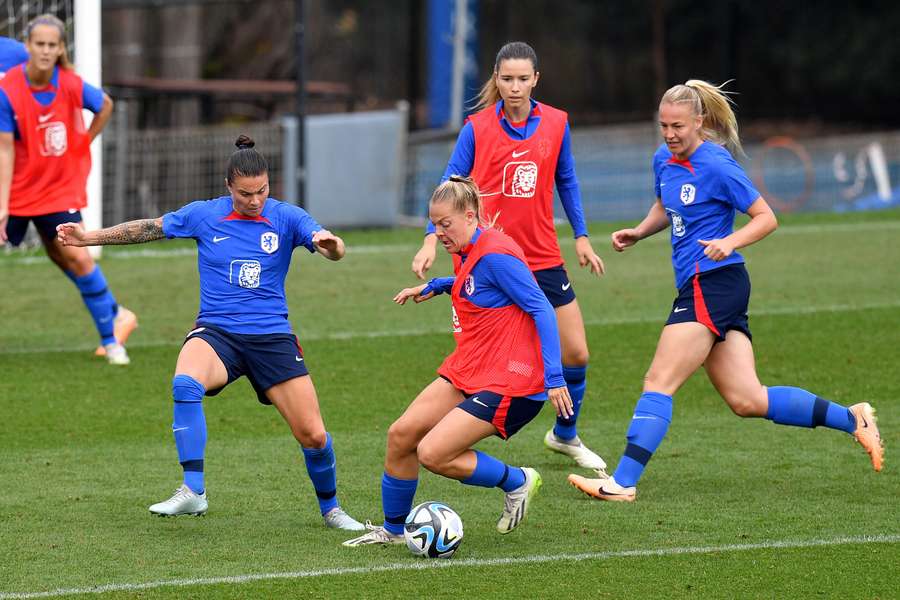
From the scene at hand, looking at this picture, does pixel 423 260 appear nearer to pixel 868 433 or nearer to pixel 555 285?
pixel 555 285

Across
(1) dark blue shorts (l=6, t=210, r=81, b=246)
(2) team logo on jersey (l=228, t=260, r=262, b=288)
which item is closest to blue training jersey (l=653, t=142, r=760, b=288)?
(2) team logo on jersey (l=228, t=260, r=262, b=288)

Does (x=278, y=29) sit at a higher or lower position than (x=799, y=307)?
higher

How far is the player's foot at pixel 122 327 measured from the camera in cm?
1044

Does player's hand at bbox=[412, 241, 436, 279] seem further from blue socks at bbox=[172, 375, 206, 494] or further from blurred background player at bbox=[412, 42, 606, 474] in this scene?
blue socks at bbox=[172, 375, 206, 494]

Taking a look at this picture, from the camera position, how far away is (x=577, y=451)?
7727mm

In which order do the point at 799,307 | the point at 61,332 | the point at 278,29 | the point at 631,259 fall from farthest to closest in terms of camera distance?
the point at 278,29
the point at 631,259
the point at 799,307
the point at 61,332

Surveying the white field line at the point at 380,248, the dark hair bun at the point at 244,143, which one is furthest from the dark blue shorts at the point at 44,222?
the white field line at the point at 380,248

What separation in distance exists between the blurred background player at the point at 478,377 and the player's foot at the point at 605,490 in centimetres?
44

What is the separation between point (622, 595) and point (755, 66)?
3198cm

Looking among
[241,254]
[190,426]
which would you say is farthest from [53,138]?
[190,426]

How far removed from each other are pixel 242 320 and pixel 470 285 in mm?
1094

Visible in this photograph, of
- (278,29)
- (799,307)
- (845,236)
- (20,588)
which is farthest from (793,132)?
(20,588)

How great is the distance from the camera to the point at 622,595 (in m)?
5.52

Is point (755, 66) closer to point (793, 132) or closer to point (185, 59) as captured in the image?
point (793, 132)
